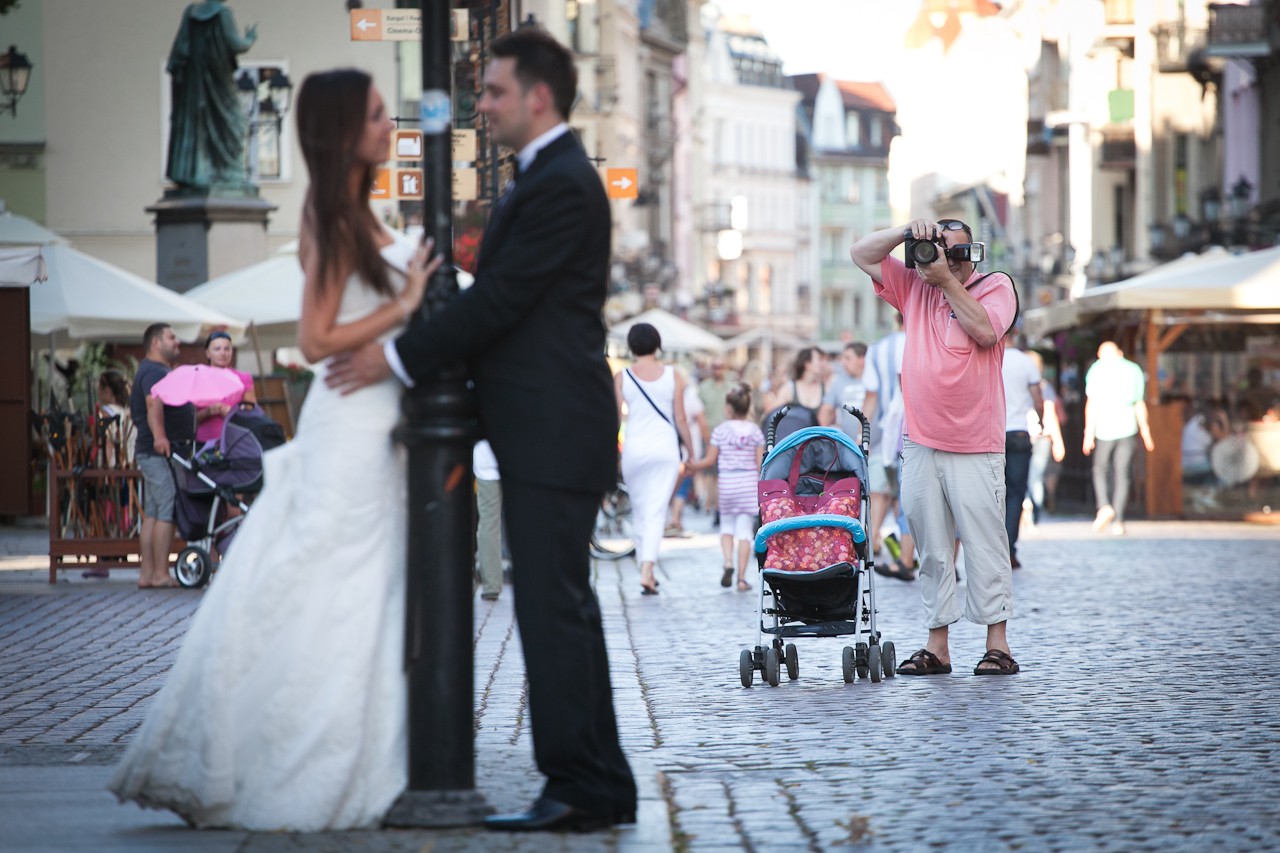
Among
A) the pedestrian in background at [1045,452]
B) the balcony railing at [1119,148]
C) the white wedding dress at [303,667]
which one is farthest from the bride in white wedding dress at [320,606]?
the balcony railing at [1119,148]

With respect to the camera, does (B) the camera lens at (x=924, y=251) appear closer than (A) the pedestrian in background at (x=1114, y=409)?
Yes

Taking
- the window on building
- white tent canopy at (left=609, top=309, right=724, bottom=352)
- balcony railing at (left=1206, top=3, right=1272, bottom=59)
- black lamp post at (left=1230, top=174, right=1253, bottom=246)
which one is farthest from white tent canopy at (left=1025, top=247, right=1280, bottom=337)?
the window on building

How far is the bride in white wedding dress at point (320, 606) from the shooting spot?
566cm

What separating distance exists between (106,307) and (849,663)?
1392 centimetres

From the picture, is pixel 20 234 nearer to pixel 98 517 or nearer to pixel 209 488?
pixel 98 517

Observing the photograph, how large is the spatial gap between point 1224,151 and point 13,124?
25.3 m

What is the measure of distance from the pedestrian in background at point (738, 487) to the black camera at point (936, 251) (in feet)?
20.1

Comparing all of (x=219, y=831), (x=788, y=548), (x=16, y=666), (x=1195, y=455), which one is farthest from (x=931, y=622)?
(x=1195, y=455)

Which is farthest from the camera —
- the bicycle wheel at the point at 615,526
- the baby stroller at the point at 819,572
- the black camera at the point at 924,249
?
the bicycle wheel at the point at 615,526

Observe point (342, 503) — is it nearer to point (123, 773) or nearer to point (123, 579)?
point (123, 773)

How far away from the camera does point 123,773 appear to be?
5.77 meters

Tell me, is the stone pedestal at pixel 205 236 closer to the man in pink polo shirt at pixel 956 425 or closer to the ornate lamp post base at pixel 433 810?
the man in pink polo shirt at pixel 956 425

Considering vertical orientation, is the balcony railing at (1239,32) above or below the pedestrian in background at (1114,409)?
above

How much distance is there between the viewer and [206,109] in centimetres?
2702
